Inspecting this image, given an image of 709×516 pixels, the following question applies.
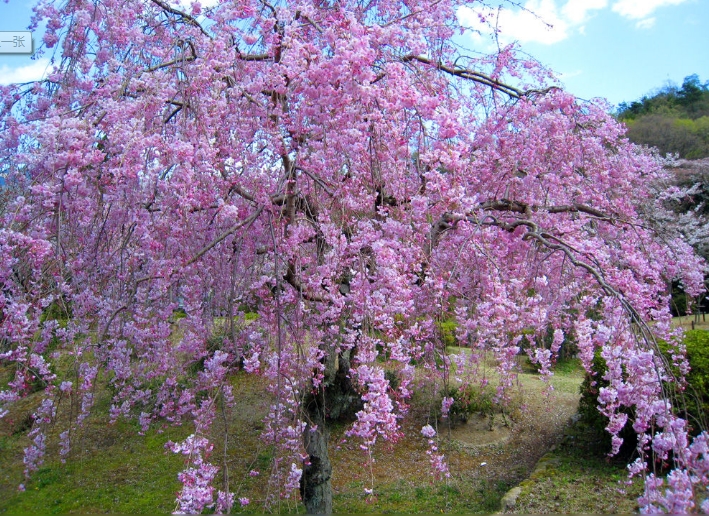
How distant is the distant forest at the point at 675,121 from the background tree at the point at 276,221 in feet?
31.9

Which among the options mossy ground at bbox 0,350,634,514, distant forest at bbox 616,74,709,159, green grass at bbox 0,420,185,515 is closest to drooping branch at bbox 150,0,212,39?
mossy ground at bbox 0,350,634,514

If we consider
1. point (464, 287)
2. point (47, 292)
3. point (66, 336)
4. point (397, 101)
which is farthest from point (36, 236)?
point (464, 287)

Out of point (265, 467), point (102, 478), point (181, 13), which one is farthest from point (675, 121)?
point (102, 478)

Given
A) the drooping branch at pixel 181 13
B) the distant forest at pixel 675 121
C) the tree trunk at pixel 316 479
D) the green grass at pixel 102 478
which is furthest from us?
the distant forest at pixel 675 121

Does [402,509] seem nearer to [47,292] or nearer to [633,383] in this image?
[633,383]

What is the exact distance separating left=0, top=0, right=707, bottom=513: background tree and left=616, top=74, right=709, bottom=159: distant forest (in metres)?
9.73

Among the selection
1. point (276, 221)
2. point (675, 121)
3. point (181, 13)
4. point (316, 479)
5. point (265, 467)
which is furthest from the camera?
point (675, 121)

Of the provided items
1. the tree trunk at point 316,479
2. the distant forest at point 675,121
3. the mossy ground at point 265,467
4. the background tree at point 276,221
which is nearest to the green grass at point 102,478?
the mossy ground at point 265,467

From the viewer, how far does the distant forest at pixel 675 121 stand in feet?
43.3

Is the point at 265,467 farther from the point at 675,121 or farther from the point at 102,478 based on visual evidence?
the point at 675,121

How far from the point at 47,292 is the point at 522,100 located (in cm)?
342

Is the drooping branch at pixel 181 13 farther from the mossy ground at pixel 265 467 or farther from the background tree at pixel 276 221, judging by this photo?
the mossy ground at pixel 265 467

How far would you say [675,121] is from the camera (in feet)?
46.7

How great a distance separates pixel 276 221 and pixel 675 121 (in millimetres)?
15931
